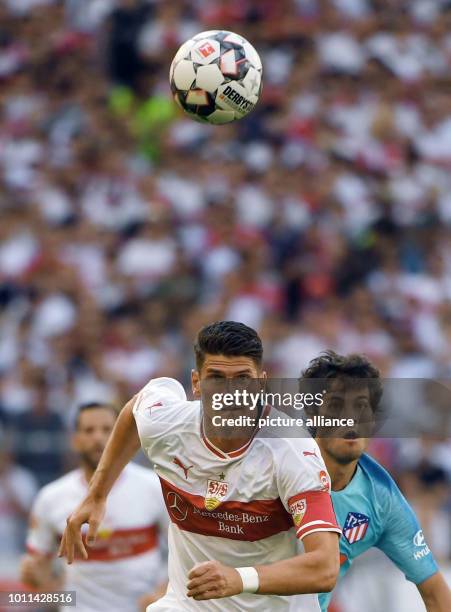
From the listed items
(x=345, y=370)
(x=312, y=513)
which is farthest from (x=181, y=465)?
(x=345, y=370)

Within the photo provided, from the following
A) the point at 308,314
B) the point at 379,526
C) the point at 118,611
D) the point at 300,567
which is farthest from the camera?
the point at 308,314

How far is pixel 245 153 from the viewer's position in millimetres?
12945

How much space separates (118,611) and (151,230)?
548 cm

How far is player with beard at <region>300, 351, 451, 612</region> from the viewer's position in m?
5.27

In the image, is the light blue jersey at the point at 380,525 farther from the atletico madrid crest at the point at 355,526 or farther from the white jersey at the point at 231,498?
the white jersey at the point at 231,498

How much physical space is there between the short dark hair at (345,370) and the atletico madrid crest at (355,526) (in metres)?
0.47

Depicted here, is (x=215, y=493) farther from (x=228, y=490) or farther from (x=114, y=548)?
(x=114, y=548)

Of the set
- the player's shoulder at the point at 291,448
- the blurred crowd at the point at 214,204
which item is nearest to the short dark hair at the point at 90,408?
the blurred crowd at the point at 214,204

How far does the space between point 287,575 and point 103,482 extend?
43.4 inches

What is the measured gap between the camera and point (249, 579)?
4.13 meters

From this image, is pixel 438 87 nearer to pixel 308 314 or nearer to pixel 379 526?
pixel 308 314

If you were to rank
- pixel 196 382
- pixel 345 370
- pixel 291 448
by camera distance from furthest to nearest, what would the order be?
1. pixel 345 370
2. pixel 196 382
3. pixel 291 448

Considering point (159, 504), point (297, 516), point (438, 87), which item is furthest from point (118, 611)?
point (438, 87)

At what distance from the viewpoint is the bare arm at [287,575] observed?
395 centimetres
